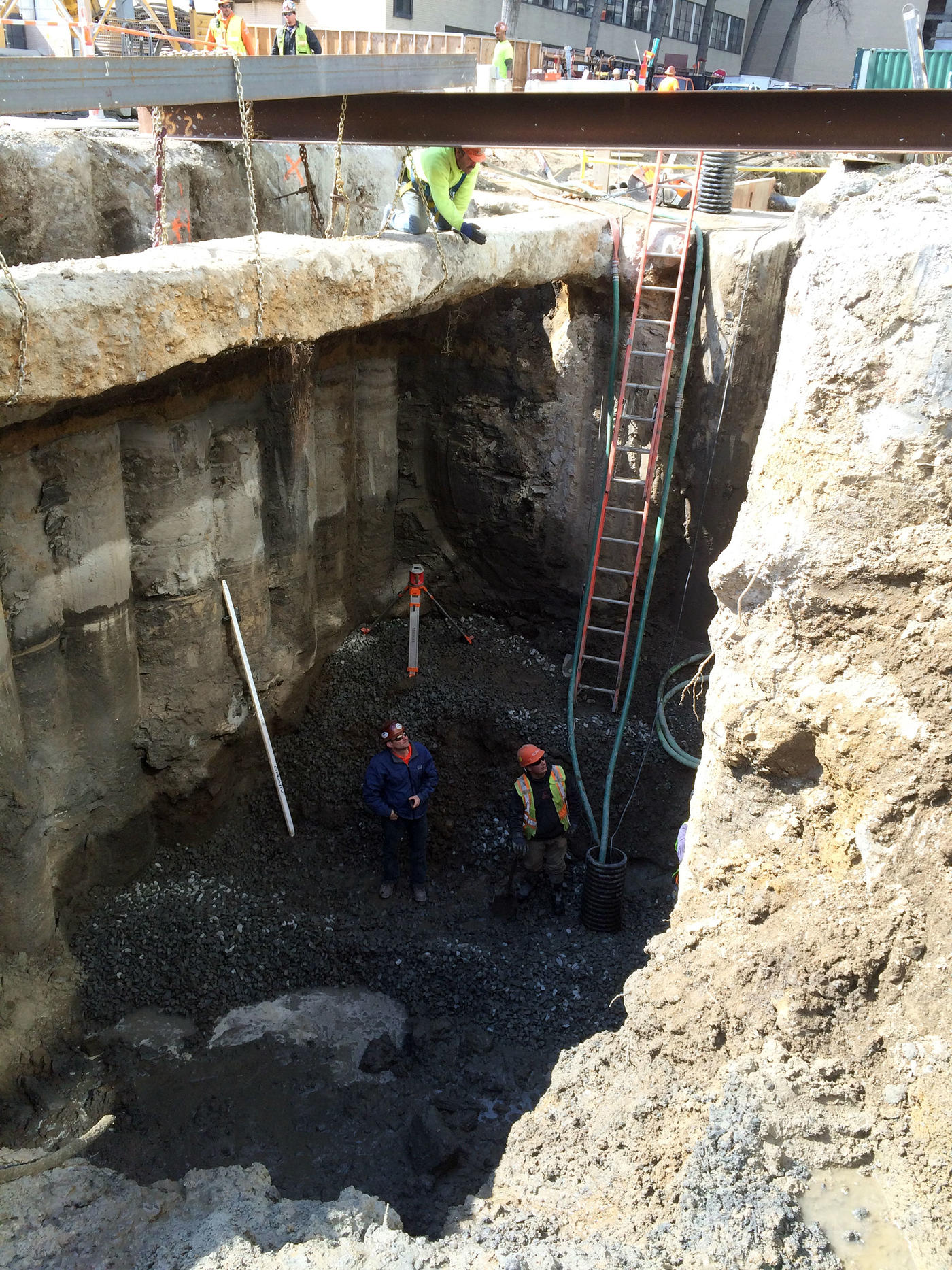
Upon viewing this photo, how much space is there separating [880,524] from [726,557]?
25.2 inches

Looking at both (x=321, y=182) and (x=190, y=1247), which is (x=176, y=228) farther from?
(x=190, y=1247)

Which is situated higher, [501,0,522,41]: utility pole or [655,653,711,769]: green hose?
[501,0,522,41]: utility pole

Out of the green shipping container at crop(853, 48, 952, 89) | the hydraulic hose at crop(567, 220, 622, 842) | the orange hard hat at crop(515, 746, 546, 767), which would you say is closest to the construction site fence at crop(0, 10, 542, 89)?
the green shipping container at crop(853, 48, 952, 89)

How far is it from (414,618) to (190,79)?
494 centimetres

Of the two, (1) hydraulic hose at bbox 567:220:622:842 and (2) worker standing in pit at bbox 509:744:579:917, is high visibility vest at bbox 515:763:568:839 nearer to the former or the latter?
(2) worker standing in pit at bbox 509:744:579:917

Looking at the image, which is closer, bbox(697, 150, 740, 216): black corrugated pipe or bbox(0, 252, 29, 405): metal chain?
bbox(0, 252, 29, 405): metal chain

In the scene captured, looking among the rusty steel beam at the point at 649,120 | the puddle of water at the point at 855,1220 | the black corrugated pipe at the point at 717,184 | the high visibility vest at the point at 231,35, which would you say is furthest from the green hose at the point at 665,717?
the high visibility vest at the point at 231,35

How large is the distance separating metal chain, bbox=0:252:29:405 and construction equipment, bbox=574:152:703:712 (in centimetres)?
518

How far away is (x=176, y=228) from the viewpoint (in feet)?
24.2

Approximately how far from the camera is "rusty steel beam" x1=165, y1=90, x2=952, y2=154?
15.3 ft

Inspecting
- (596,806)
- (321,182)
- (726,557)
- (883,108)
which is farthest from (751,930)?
(321,182)

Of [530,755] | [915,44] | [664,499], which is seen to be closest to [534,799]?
[530,755]

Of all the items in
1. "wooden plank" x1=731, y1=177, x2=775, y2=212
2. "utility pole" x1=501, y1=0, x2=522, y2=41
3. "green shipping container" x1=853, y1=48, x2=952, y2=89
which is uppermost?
"utility pole" x1=501, y1=0, x2=522, y2=41

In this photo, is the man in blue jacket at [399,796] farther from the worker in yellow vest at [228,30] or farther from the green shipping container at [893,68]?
the green shipping container at [893,68]
